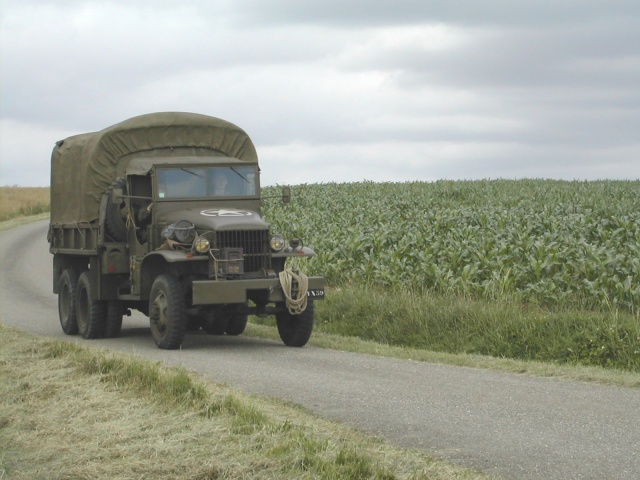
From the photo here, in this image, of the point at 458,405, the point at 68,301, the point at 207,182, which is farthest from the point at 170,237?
the point at 458,405

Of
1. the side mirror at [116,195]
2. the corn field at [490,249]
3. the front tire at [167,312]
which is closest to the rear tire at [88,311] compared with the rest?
the side mirror at [116,195]

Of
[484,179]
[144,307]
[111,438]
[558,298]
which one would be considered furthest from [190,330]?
[484,179]

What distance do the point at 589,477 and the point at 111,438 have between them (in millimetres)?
3511

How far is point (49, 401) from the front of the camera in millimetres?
9539

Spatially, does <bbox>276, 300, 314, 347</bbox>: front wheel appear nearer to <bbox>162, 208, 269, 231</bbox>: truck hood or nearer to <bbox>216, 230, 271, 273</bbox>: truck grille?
<bbox>216, 230, 271, 273</bbox>: truck grille

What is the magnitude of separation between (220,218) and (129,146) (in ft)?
9.92

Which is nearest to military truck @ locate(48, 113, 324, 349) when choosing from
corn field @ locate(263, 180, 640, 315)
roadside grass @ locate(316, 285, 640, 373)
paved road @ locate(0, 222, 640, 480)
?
paved road @ locate(0, 222, 640, 480)

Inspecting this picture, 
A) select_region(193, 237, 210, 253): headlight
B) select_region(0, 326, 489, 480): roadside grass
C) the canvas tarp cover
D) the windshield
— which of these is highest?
the canvas tarp cover

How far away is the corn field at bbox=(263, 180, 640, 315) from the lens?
17016mm

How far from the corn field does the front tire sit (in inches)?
211

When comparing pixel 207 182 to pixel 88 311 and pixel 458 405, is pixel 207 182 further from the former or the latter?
pixel 458 405

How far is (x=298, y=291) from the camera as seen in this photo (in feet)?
47.4

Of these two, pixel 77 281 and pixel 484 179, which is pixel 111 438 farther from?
pixel 484 179

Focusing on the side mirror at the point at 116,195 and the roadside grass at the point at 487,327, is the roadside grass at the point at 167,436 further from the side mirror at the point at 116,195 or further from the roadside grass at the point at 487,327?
the roadside grass at the point at 487,327
